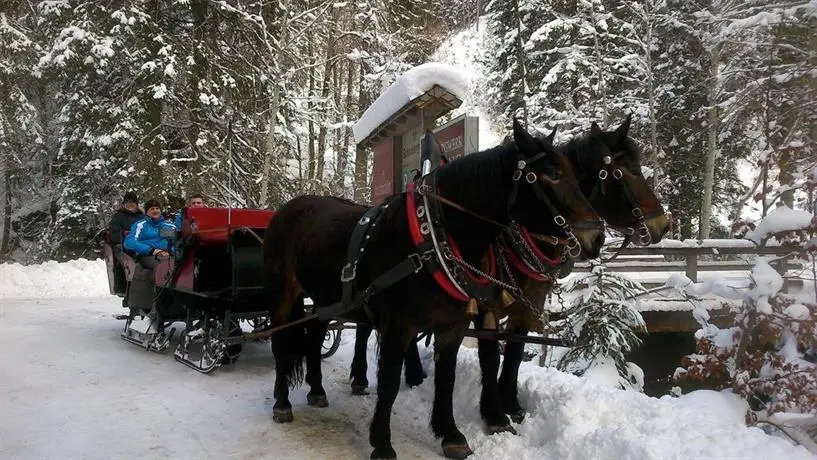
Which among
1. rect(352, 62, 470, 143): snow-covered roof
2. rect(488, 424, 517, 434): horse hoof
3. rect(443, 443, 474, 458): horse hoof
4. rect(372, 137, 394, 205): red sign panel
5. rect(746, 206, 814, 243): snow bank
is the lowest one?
rect(443, 443, 474, 458): horse hoof

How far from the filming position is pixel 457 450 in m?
3.64

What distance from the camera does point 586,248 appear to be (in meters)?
3.07

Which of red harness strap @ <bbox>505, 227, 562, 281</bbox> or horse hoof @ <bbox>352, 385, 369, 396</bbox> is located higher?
red harness strap @ <bbox>505, 227, 562, 281</bbox>

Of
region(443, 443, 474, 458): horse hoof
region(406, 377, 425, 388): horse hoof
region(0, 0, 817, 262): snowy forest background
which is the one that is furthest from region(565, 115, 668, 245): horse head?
region(0, 0, 817, 262): snowy forest background

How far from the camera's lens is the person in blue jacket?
751cm

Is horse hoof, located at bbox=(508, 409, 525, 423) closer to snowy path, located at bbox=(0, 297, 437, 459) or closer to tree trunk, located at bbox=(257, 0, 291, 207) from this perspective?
snowy path, located at bbox=(0, 297, 437, 459)

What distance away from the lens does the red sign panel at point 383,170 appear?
22.4 feet

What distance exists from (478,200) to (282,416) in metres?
2.40

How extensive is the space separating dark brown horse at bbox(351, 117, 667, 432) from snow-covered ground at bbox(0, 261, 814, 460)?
194 mm

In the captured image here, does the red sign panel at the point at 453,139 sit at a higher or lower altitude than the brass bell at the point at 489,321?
higher

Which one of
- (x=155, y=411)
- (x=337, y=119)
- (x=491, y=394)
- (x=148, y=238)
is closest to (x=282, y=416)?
(x=155, y=411)

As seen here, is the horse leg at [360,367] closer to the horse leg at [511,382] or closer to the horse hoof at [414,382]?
the horse hoof at [414,382]

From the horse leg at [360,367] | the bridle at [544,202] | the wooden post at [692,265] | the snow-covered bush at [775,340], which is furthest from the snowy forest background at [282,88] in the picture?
the bridle at [544,202]

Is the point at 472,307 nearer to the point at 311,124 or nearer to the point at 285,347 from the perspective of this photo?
the point at 285,347
